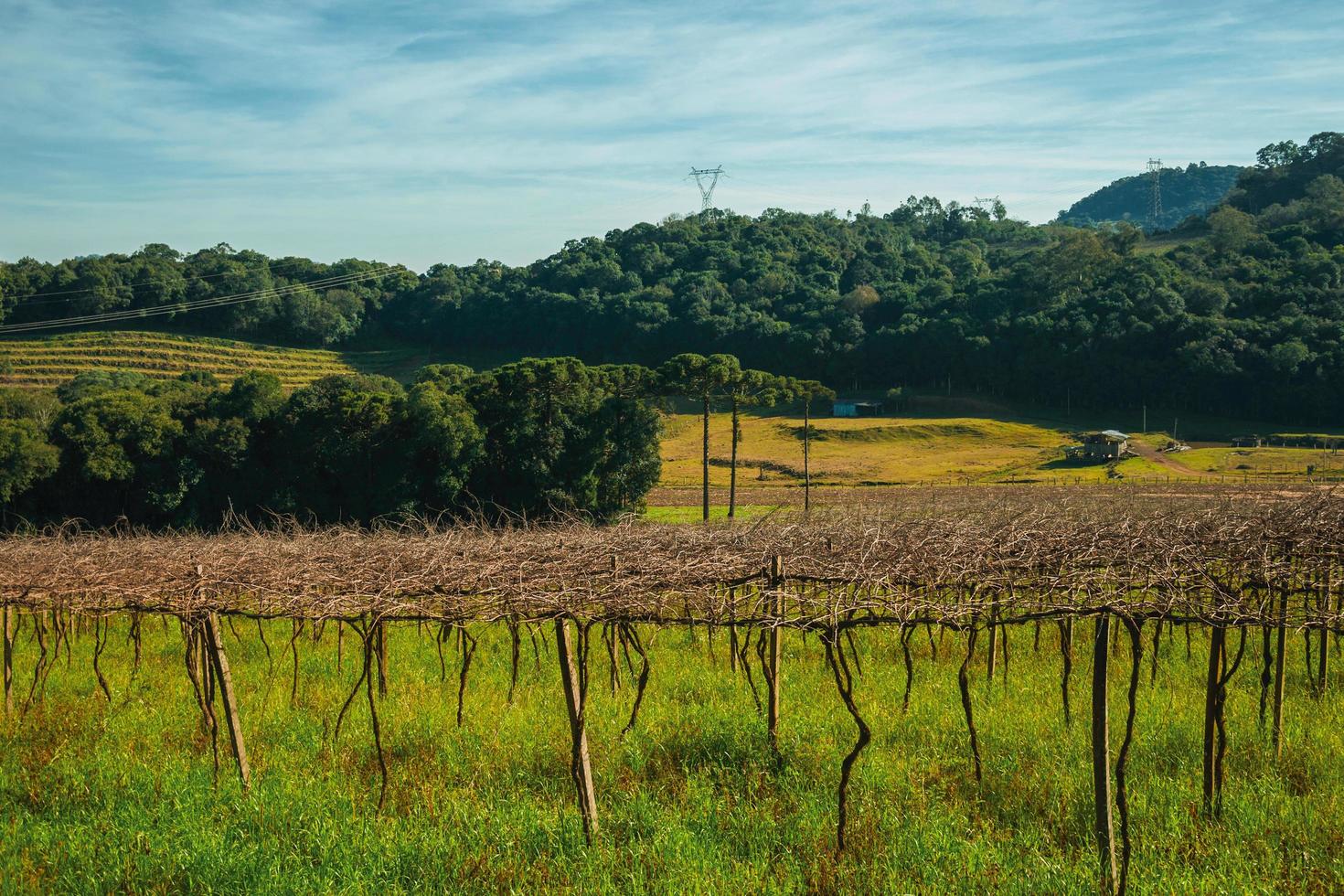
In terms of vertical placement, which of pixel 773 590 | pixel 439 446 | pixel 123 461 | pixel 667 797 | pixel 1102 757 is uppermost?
pixel 773 590

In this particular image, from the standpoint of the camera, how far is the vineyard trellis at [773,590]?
7680mm

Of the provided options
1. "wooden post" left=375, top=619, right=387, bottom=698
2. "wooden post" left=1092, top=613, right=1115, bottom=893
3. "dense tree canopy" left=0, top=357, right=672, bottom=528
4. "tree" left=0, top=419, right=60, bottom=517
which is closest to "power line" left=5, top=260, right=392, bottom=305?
"dense tree canopy" left=0, top=357, right=672, bottom=528

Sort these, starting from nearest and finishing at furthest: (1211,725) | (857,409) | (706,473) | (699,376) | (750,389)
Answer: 1. (1211,725)
2. (706,473)
3. (699,376)
4. (750,389)
5. (857,409)

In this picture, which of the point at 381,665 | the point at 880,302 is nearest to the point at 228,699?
the point at 381,665

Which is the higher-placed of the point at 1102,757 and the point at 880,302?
the point at 880,302

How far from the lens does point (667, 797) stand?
8.30 meters

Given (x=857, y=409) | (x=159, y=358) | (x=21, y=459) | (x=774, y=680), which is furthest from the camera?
(x=159, y=358)

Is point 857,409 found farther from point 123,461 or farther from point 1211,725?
point 1211,725

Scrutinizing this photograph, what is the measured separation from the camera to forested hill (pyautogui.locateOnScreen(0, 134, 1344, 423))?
238ft

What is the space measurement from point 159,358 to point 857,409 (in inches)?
2374

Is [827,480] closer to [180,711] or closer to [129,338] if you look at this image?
[180,711]

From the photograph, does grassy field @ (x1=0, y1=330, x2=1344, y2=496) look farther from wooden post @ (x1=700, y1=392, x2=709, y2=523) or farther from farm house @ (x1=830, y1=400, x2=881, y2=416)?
wooden post @ (x1=700, y1=392, x2=709, y2=523)

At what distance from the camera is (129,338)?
8581cm

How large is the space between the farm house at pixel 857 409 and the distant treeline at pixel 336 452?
42.9 m
